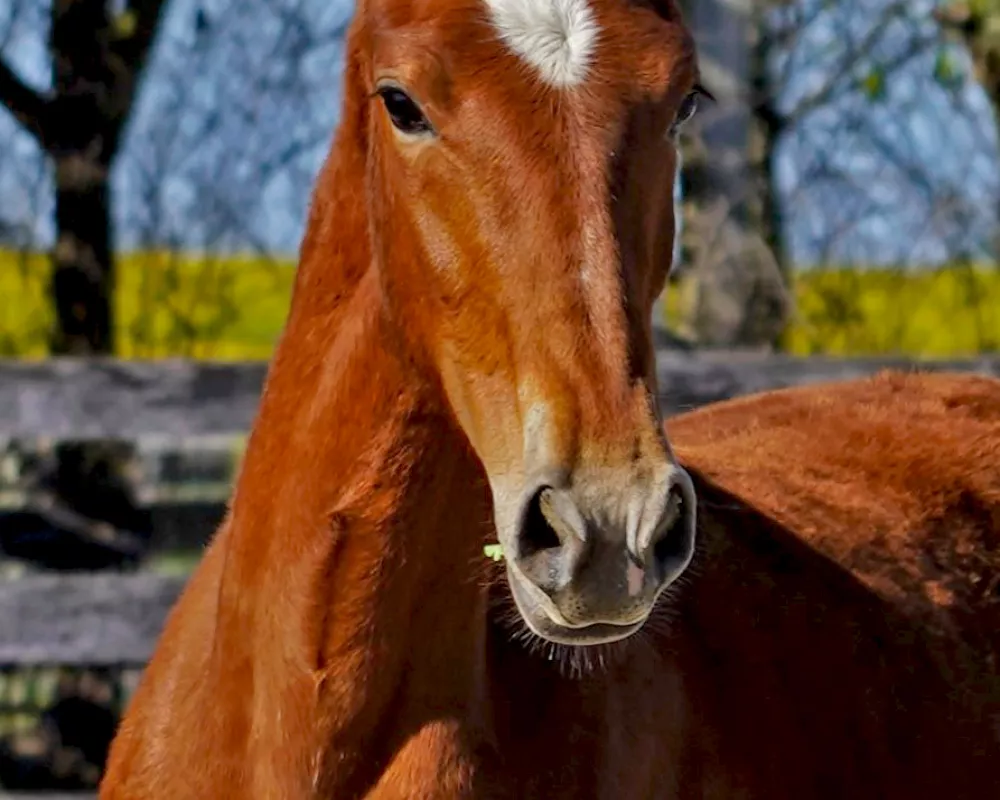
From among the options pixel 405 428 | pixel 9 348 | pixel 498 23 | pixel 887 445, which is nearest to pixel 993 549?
pixel 887 445

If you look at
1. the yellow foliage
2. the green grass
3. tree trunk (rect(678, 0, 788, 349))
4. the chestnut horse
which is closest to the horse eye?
the chestnut horse

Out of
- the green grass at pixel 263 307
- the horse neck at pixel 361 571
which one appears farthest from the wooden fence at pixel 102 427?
the horse neck at pixel 361 571

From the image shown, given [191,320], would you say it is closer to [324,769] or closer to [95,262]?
[95,262]

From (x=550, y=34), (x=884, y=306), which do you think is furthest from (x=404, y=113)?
(x=884, y=306)

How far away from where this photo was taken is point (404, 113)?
2.27 m

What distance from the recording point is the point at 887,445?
143 inches

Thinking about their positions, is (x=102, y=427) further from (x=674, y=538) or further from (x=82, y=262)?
(x=674, y=538)

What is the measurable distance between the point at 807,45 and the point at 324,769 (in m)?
4.33

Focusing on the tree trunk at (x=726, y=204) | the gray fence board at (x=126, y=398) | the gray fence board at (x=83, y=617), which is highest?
the tree trunk at (x=726, y=204)

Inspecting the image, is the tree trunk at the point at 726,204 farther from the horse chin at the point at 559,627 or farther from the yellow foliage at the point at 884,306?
the horse chin at the point at 559,627

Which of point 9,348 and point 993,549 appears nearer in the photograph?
point 993,549

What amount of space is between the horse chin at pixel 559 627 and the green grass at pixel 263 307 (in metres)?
3.50

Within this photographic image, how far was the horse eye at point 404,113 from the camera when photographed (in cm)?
225

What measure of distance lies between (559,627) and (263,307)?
455 cm
